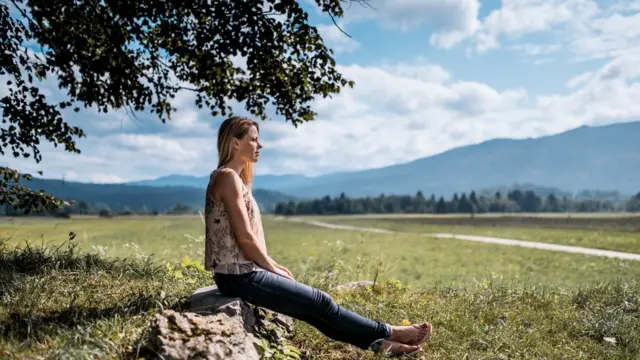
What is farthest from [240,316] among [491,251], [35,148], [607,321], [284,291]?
[491,251]

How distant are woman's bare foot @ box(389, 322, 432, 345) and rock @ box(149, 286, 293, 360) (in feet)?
4.40

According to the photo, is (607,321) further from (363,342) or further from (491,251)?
(491,251)

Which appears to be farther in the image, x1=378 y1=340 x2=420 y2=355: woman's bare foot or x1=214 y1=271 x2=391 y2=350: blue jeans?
x1=378 y1=340 x2=420 y2=355: woman's bare foot

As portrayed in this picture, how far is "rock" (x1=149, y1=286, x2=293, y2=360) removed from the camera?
4977 millimetres

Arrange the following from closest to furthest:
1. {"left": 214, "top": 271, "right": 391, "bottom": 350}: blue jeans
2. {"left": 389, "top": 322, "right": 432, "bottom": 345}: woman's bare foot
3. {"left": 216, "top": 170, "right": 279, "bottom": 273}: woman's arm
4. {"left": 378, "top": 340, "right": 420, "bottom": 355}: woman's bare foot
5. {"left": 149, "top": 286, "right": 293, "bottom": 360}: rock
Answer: {"left": 149, "top": 286, "right": 293, "bottom": 360}: rock, {"left": 216, "top": 170, "right": 279, "bottom": 273}: woman's arm, {"left": 214, "top": 271, "right": 391, "bottom": 350}: blue jeans, {"left": 378, "top": 340, "right": 420, "bottom": 355}: woman's bare foot, {"left": 389, "top": 322, "right": 432, "bottom": 345}: woman's bare foot

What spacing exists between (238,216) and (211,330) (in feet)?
3.84

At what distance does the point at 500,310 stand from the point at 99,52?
9.85 metres

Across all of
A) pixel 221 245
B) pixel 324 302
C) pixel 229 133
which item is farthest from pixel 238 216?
pixel 324 302

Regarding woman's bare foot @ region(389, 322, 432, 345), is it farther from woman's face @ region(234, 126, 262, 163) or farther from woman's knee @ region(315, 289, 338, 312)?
woman's face @ region(234, 126, 262, 163)

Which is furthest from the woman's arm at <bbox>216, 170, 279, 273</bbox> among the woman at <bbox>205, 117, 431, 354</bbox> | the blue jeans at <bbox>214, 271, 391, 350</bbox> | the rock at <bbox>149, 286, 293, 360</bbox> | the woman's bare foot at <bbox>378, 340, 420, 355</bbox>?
the woman's bare foot at <bbox>378, 340, 420, 355</bbox>

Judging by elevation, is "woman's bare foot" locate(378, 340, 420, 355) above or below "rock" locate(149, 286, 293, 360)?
below

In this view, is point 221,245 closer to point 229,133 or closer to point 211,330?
point 211,330

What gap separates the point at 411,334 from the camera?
642cm

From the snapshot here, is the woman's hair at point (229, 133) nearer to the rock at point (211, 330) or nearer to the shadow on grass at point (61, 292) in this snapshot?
the rock at point (211, 330)
